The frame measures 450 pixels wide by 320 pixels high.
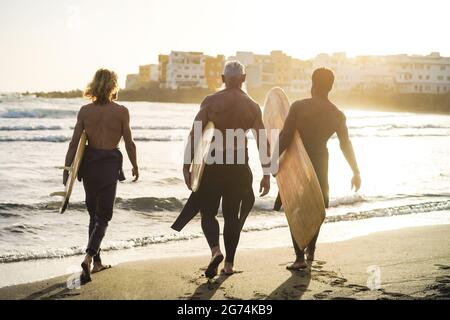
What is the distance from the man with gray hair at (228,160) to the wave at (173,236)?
204 cm

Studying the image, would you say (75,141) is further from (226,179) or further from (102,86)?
(226,179)

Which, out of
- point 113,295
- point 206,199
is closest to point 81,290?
point 113,295

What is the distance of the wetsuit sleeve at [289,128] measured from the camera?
5.98 metres

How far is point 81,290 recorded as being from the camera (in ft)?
16.4

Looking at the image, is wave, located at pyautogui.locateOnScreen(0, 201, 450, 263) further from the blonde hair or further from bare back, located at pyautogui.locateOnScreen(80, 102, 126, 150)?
the blonde hair

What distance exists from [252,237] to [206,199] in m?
2.72

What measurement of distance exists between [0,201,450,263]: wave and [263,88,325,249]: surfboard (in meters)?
2.07

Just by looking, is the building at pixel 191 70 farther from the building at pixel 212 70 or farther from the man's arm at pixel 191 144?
the man's arm at pixel 191 144

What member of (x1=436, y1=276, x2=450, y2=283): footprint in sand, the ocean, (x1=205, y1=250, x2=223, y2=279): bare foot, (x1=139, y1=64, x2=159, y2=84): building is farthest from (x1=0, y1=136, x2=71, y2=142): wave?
(x1=139, y1=64, x2=159, y2=84): building

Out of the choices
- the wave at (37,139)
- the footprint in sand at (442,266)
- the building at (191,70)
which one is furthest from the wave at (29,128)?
the building at (191,70)

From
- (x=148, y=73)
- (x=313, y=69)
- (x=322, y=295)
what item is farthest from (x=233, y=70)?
(x=148, y=73)

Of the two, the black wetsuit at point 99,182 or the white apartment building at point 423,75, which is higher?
the white apartment building at point 423,75

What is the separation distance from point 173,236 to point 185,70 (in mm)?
114841
